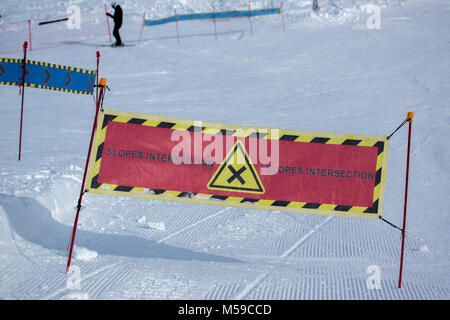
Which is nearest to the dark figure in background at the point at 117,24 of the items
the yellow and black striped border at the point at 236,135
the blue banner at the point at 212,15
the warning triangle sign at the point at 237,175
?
the blue banner at the point at 212,15

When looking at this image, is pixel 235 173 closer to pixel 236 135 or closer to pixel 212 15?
pixel 236 135

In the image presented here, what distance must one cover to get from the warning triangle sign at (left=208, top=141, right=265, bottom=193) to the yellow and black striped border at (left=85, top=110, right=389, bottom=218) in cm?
12

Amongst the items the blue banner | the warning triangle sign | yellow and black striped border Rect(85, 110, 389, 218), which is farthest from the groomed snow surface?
the blue banner

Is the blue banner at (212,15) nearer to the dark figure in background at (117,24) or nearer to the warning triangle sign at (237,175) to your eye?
the dark figure in background at (117,24)

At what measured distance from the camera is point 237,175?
4906mm

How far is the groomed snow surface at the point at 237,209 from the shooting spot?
188 inches

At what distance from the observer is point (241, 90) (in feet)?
44.0

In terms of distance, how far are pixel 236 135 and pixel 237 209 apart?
7.72ft

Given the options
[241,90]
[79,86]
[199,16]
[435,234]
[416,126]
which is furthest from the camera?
[199,16]

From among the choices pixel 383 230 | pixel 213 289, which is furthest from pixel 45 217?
pixel 383 230

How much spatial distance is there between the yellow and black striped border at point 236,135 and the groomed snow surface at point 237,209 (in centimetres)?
77

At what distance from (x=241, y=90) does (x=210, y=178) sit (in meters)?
8.81

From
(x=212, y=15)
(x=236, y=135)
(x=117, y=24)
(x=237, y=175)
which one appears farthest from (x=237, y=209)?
(x=212, y=15)

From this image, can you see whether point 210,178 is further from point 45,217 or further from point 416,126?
point 416,126
